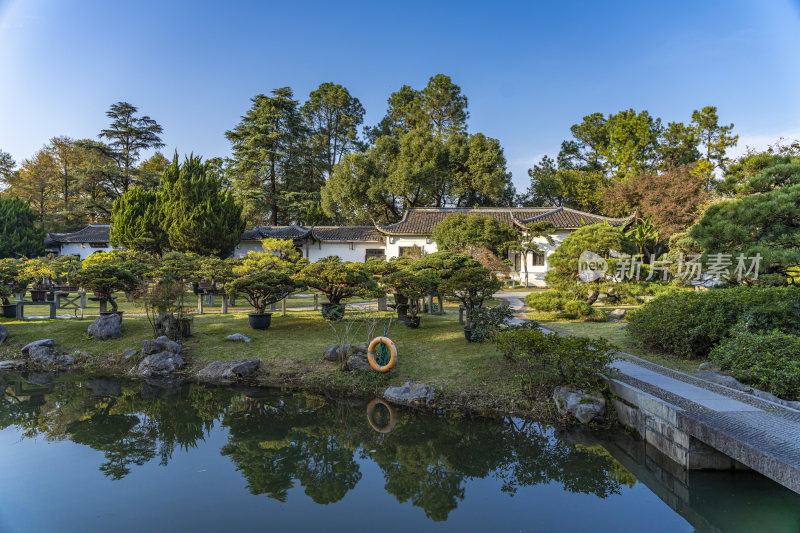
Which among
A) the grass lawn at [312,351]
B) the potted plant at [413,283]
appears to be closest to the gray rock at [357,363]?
the grass lawn at [312,351]

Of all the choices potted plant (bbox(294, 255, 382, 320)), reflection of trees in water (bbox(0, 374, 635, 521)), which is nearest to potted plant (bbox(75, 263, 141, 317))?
reflection of trees in water (bbox(0, 374, 635, 521))

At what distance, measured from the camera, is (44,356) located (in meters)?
7.66

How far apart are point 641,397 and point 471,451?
1.87 meters

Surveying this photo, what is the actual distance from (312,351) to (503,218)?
1547 centimetres

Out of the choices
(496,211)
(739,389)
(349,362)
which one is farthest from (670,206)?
(349,362)

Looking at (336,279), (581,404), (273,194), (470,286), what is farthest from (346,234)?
(581,404)

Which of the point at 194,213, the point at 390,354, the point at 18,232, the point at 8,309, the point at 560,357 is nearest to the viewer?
the point at 560,357

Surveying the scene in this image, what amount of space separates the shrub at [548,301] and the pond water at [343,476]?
528cm

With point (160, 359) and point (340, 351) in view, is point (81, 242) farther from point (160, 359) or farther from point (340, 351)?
point (340, 351)

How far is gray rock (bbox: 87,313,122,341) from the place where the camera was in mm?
8258

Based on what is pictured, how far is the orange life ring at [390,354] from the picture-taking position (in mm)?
6367

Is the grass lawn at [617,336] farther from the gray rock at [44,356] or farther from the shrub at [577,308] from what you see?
the gray rock at [44,356]

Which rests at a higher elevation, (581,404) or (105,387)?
(581,404)

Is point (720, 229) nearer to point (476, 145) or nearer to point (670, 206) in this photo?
point (670, 206)
